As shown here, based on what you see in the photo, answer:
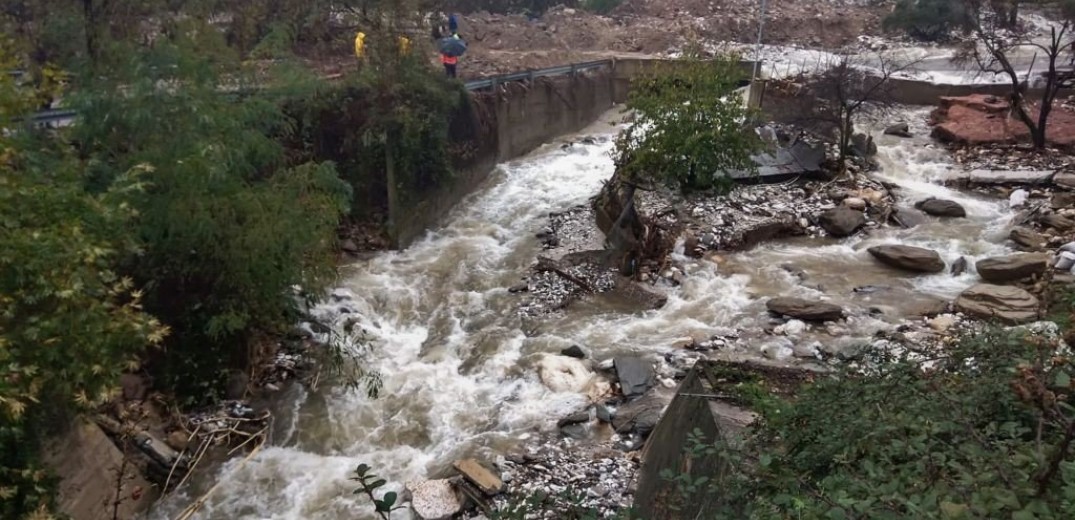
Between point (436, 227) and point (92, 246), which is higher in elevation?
point (92, 246)

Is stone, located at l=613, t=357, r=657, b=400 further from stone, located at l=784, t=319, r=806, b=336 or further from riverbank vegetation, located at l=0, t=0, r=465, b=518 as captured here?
riverbank vegetation, located at l=0, t=0, r=465, b=518

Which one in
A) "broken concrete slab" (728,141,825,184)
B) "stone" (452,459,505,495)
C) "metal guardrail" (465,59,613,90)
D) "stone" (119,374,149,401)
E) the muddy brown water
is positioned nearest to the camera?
"stone" (452,459,505,495)

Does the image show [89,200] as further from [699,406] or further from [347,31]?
[347,31]

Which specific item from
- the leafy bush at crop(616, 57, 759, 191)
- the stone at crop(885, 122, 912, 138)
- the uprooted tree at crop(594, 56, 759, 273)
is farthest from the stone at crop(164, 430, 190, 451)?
the stone at crop(885, 122, 912, 138)

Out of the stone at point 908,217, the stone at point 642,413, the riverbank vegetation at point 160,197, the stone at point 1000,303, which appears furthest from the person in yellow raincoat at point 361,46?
the stone at point 1000,303

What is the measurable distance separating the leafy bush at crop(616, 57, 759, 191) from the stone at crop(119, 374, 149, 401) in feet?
22.5

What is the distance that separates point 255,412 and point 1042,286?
924 centimetres

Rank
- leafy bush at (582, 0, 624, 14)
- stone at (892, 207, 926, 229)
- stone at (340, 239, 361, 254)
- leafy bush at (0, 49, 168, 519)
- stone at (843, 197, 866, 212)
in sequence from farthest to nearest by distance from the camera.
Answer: leafy bush at (582, 0, 624, 14), stone at (843, 197, 866, 212), stone at (892, 207, 926, 229), stone at (340, 239, 361, 254), leafy bush at (0, 49, 168, 519)

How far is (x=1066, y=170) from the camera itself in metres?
12.6

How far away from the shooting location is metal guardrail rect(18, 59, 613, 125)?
26.8ft

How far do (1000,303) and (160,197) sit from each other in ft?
29.8

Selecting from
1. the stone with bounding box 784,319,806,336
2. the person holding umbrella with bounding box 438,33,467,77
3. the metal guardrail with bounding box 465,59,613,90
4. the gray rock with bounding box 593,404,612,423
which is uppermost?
the person holding umbrella with bounding box 438,33,467,77

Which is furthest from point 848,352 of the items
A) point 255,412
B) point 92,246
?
point 92,246

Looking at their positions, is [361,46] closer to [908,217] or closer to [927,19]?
[908,217]
